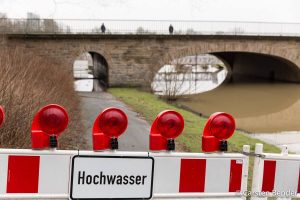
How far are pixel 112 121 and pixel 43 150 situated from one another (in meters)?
0.42

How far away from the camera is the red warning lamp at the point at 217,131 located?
2.79m

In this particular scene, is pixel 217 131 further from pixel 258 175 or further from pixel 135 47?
pixel 135 47

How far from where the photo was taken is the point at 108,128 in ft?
8.58

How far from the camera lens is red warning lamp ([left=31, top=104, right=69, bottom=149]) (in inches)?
99.0

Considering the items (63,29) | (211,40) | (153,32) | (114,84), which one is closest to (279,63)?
(211,40)

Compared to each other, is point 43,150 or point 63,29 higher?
point 63,29

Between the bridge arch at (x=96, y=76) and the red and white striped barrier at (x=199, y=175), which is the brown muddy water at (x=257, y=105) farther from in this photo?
the red and white striped barrier at (x=199, y=175)

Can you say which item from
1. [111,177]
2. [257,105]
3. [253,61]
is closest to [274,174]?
[111,177]

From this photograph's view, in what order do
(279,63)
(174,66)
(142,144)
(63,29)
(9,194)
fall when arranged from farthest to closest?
(279,63) → (63,29) → (174,66) → (142,144) → (9,194)

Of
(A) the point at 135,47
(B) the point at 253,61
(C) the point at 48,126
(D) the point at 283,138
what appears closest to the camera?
(C) the point at 48,126

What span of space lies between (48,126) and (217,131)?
3.41 feet

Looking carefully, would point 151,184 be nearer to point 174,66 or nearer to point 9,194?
point 9,194

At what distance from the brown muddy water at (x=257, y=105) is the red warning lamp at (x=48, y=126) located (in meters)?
15.6

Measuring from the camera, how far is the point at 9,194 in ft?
8.20
